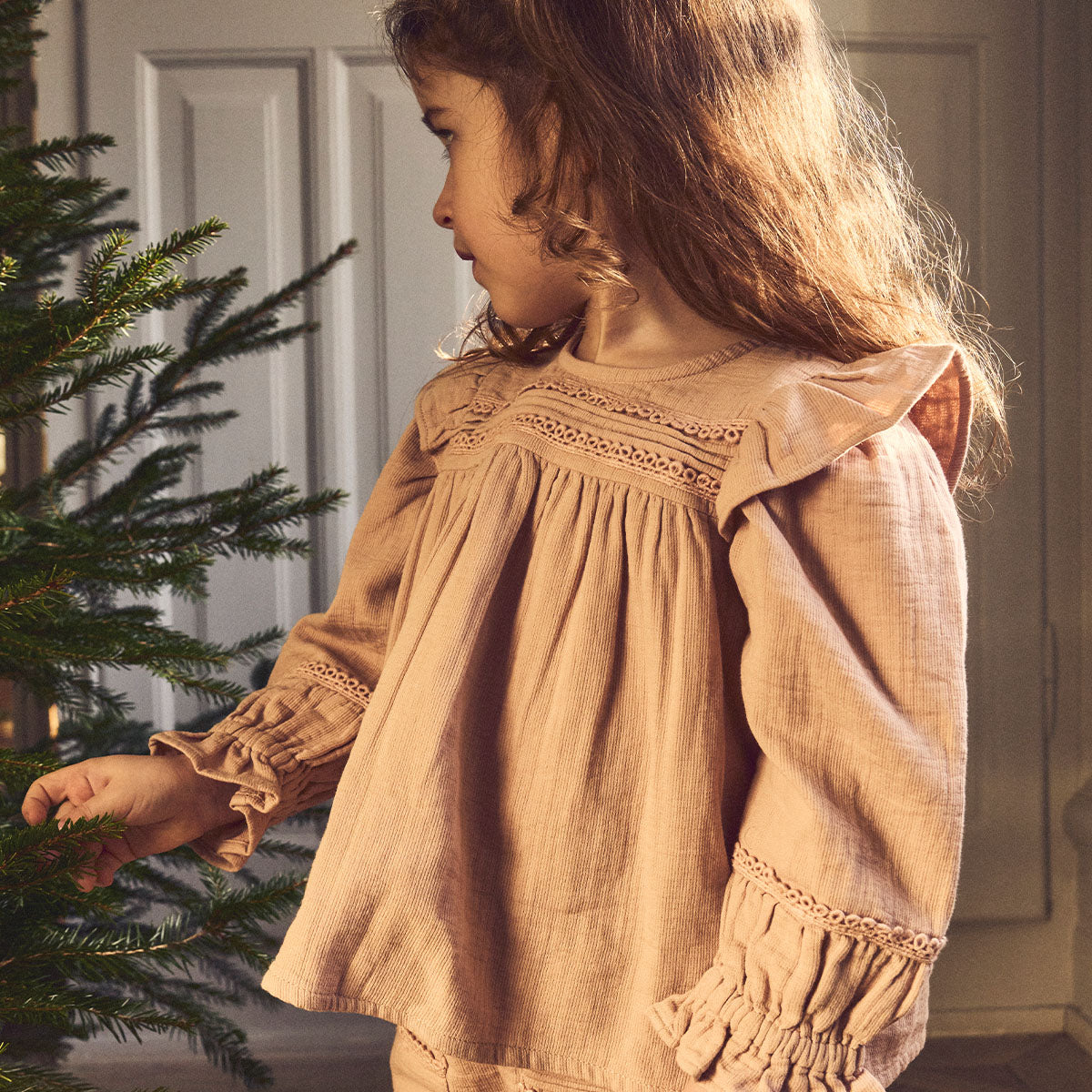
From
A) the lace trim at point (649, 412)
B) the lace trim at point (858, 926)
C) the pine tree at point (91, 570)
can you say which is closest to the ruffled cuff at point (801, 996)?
the lace trim at point (858, 926)

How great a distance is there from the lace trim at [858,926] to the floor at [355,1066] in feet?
4.46

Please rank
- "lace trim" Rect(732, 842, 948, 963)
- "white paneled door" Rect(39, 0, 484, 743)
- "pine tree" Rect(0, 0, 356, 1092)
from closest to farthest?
"lace trim" Rect(732, 842, 948, 963) → "pine tree" Rect(0, 0, 356, 1092) → "white paneled door" Rect(39, 0, 484, 743)

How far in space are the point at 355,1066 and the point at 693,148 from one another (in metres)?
1.56

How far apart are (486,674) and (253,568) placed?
1.05 metres

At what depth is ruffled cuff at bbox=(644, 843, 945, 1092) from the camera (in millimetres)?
456

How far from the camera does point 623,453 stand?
0.56 metres

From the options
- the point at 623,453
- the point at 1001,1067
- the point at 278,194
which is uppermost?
the point at 278,194

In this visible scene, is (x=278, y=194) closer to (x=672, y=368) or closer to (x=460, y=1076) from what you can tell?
(x=672, y=368)

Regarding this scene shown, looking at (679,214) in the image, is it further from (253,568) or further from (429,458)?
(253,568)

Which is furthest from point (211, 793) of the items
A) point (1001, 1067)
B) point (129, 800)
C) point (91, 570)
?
point (1001, 1067)

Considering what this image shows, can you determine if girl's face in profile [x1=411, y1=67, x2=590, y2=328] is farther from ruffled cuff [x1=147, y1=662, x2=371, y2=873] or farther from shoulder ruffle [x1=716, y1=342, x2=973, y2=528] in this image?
ruffled cuff [x1=147, y1=662, x2=371, y2=873]

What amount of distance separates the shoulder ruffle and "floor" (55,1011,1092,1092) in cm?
144

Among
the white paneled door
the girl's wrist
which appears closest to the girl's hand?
the girl's wrist

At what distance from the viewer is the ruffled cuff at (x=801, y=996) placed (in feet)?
1.50
